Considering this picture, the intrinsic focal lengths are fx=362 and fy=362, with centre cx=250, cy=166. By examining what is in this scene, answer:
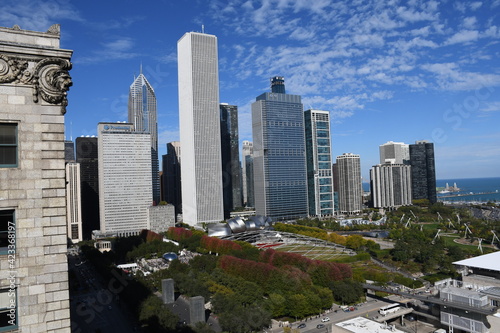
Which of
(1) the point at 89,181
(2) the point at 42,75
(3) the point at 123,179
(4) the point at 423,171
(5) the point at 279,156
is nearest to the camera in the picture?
(2) the point at 42,75

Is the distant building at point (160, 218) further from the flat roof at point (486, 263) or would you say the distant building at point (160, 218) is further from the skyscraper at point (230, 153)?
the flat roof at point (486, 263)

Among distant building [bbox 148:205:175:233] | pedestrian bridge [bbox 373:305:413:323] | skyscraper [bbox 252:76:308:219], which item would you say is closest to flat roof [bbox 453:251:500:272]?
pedestrian bridge [bbox 373:305:413:323]

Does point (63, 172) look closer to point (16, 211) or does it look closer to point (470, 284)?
point (16, 211)

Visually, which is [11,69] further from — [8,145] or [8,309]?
[8,309]

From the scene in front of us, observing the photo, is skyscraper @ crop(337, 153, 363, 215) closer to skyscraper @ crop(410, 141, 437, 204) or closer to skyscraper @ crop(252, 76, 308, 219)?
skyscraper @ crop(410, 141, 437, 204)

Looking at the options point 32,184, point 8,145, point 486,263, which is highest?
point 8,145

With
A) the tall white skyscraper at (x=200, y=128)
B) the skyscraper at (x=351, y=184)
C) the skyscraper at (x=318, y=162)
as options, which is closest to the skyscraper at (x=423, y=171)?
the skyscraper at (x=351, y=184)

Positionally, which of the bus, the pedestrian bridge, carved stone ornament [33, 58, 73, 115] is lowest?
the pedestrian bridge

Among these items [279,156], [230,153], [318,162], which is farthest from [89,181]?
[318,162]
